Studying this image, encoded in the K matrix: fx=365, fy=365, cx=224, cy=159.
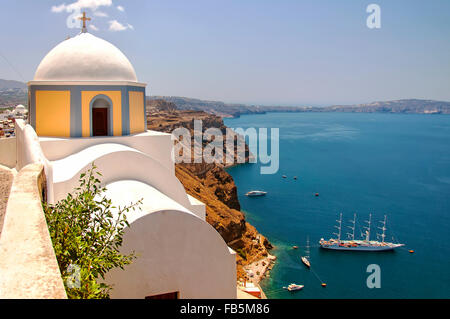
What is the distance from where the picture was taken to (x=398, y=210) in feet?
128

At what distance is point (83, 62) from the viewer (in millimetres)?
9578

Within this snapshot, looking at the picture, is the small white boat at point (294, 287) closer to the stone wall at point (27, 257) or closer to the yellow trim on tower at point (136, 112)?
the yellow trim on tower at point (136, 112)

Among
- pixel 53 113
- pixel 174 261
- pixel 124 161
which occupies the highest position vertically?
pixel 53 113

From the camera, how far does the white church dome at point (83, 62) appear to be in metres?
9.53

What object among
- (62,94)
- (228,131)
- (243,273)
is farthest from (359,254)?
(228,131)

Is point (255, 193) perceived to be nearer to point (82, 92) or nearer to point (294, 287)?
point (294, 287)

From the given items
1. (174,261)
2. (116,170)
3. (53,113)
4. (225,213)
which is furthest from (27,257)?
(225,213)

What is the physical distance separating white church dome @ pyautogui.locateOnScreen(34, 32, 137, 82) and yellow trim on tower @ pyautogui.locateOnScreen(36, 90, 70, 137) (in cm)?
46

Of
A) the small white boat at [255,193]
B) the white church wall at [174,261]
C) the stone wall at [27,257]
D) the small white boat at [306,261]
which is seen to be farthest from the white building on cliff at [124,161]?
the small white boat at [255,193]

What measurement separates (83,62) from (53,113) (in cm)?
154

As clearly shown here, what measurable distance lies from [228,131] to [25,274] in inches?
3141

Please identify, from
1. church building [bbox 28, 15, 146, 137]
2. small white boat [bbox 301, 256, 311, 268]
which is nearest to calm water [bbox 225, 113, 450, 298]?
small white boat [bbox 301, 256, 311, 268]
